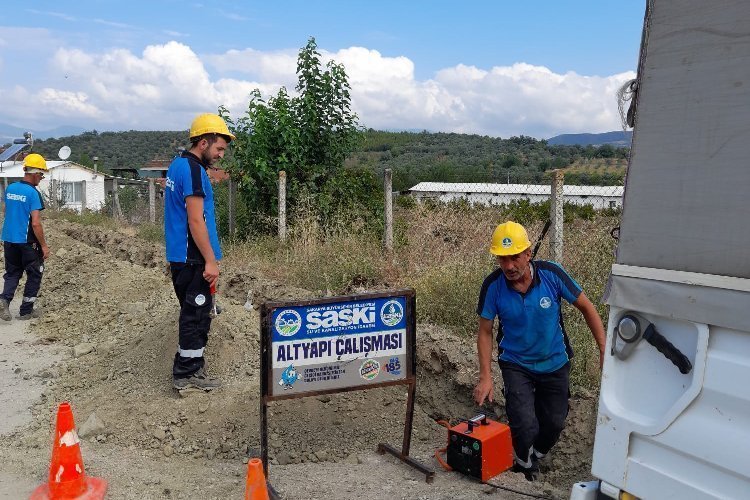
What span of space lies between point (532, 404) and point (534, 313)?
2.17 feet

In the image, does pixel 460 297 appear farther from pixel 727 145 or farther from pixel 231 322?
pixel 727 145

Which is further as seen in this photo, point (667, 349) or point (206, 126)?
point (206, 126)

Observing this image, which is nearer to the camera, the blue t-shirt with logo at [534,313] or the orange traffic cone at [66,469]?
the orange traffic cone at [66,469]

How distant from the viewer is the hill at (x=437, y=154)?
44031mm

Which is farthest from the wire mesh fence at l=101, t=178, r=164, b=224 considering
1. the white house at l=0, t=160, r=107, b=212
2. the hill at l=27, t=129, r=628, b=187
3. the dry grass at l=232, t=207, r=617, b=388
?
the white house at l=0, t=160, r=107, b=212

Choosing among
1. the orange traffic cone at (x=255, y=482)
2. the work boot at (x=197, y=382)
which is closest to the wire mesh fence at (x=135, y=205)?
the work boot at (x=197, y=382)

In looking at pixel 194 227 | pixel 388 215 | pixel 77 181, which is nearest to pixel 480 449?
pixel 194 227

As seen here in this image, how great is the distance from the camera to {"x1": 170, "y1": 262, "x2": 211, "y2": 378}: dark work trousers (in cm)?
541

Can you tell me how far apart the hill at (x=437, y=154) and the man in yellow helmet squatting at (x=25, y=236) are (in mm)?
20930

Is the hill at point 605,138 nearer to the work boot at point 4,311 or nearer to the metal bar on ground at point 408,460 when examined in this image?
the metal bar on ground at point 408,460

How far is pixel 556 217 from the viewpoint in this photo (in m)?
7.11

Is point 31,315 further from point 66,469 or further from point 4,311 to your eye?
point 66,469

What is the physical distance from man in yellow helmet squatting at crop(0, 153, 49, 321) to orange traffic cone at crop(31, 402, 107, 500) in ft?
17.8

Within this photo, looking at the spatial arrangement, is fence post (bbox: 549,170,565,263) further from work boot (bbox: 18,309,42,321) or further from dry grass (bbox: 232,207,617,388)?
work boot (bbox: 18,309,42,321)
